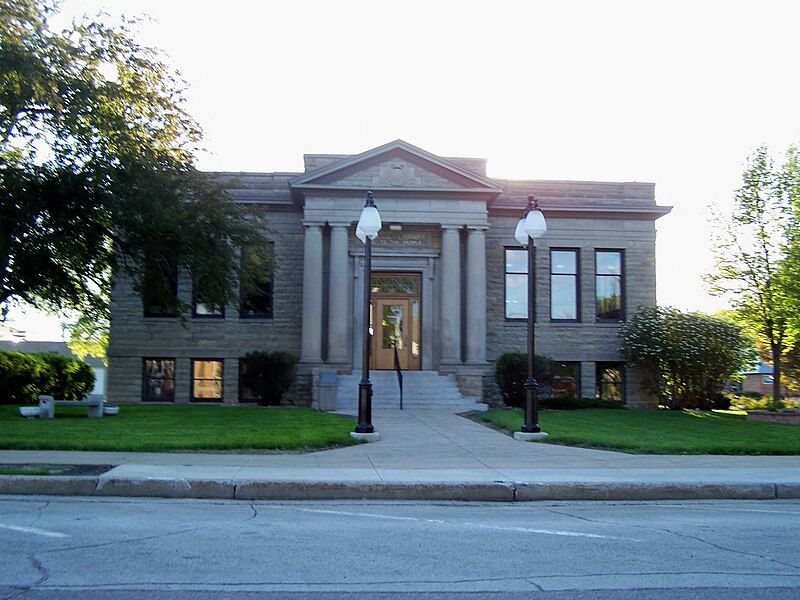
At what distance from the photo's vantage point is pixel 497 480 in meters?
10.7

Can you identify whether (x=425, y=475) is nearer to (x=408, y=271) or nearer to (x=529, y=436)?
(x=529, y=436)

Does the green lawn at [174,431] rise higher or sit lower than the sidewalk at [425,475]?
higher

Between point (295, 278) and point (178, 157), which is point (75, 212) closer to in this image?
point (178, 157)

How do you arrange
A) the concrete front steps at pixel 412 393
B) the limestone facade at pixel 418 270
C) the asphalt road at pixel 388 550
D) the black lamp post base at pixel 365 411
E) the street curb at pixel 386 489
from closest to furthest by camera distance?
the asphalt road at pixel 388 550, the street curb at pixel 386 489, the black lamp post base at pixel 365 411, the concrete front steps at pixel 412 393, the limestone facade at pixel 418 270

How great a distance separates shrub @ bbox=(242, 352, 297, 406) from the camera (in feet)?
88.9

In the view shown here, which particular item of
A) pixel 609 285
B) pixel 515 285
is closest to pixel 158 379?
pixel 515 285

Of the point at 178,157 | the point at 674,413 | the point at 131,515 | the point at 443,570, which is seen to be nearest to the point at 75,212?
the point at 178,157

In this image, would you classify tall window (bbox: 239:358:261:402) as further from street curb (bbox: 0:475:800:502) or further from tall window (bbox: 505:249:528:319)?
street curb (bbox: 0:475:800:502)

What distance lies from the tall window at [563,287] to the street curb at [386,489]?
19311mm

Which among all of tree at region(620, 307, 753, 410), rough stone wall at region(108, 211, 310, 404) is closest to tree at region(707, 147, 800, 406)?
tree at region(620, 307, 753, 410)

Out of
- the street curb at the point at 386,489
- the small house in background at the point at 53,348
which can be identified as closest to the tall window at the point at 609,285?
the street curb at the point at 386,489

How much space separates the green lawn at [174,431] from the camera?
13.1 meters

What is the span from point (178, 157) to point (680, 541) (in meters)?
16.7

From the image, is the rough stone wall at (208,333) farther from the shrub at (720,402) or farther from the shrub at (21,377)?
the shrub at (720,402)
